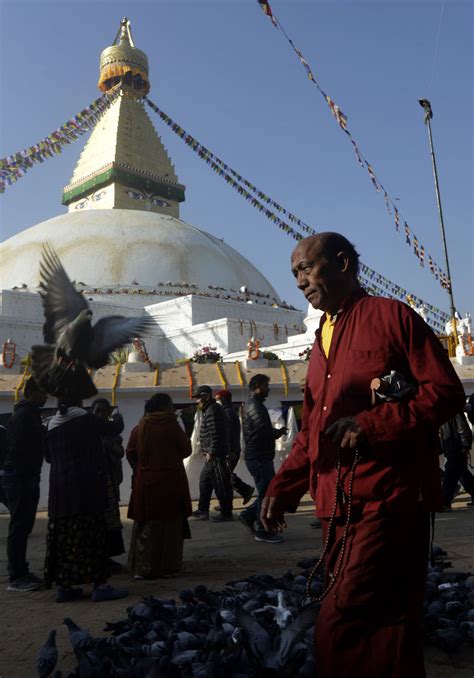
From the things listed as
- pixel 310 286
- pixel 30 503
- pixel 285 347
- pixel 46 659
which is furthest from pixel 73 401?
pixel 285 347

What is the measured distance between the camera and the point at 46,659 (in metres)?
2.41

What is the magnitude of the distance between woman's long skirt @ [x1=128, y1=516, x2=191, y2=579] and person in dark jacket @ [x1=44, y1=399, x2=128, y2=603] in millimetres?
466

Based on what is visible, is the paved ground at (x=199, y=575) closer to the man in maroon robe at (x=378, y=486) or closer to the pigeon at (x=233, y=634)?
the pigeon at (x=233, y=634)

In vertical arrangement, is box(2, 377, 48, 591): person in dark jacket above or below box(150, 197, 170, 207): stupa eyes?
below

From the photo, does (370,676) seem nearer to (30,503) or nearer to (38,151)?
(30,503)

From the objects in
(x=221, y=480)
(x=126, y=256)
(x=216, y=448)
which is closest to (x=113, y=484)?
(x=216, y=448)

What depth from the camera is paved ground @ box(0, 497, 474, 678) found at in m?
2.74

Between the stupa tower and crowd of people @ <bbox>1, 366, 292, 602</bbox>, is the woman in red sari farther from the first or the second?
the stupa tower

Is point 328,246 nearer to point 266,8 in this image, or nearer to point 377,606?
point 377,606

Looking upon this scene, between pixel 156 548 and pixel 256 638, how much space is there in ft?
7.25

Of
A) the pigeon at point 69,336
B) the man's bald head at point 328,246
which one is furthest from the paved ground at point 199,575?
the man's bald head at point 328,246

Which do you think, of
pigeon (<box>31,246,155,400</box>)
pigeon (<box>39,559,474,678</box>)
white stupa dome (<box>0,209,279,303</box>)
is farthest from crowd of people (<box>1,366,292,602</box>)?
white stupa dome (<box>0,209,279,303</box>)

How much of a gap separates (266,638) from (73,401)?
2552 mm

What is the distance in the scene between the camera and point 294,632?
7.68 ft
